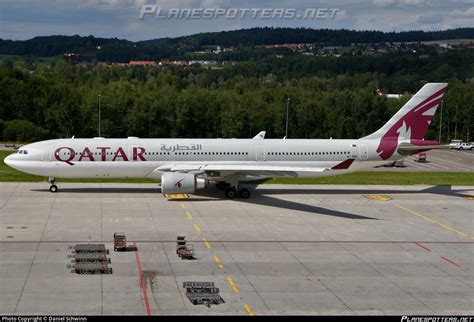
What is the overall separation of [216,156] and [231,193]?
3.23 meters

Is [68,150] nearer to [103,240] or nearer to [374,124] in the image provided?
[103,240]

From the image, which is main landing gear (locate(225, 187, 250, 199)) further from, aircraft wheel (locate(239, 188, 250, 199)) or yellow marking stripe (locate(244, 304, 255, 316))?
yellow marking stripe (locate(244, 304, 255, 316))

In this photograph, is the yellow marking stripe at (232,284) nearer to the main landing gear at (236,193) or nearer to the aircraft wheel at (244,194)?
the main landing gear at (236,193)

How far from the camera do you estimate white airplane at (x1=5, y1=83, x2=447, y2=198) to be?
46.3m

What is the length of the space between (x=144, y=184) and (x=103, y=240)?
18640 millimetres

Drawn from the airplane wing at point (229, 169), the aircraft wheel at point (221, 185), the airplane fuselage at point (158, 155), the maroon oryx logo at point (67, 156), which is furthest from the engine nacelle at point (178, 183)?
the maroon oryx logo at point (67, 156)

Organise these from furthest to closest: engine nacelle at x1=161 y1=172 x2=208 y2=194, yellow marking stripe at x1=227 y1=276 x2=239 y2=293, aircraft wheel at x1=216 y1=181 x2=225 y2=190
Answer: aircraft wheel at x1=216 y1=181 x2=225 y2=190
engine nacelle at x1=161 y1=172 x2=208 y2=194
yellow marking stripe at x1=227 y1=276 x2=239 y2=293

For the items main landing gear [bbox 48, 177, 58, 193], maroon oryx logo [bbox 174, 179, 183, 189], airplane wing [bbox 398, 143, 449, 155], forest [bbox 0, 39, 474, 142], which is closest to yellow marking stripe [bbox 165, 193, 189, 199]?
maroon oryx logo [bbox 174, 179, 183, 189]

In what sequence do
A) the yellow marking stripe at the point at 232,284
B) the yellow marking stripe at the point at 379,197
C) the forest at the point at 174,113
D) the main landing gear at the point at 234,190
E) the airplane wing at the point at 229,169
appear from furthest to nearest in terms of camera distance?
the forest at the point at 174,113 → the yellow marking stripe at the point at 379,197 → the main landing gear at the point at 234,190 → the airplane wing at the point at 229,169 → the yellow marking stripe at the point at 232,284

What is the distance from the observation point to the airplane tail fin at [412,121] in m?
50.5

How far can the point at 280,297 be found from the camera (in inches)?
990

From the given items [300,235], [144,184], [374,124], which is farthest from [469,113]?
[300,235]

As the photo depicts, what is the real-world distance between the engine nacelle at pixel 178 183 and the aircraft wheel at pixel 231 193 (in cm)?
287

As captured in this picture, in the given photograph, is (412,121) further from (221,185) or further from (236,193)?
(221,185)
